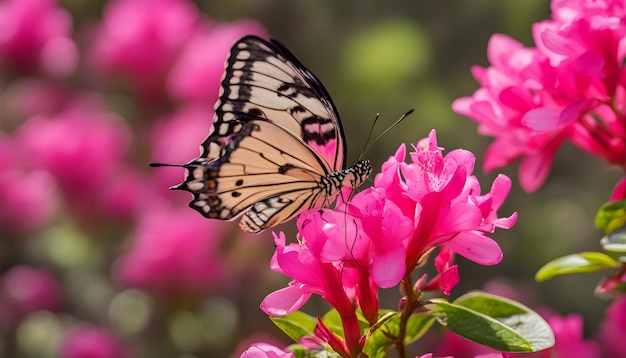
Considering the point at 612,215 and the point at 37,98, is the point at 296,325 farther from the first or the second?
the point at 37,98

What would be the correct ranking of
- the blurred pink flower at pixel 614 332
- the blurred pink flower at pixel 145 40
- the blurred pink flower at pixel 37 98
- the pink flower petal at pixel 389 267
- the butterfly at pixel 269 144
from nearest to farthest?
the pink flower petal at pixel 389 267 < the butterfly at pixel 269 144 < the blurred pink flower at pixel 614 332 < the blurred pink flower at pixel 145 40 < the blurred pink flower at pixel 37 98

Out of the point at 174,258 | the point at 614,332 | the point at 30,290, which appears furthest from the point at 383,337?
the point at 30,290

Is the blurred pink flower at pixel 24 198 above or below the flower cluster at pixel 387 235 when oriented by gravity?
below

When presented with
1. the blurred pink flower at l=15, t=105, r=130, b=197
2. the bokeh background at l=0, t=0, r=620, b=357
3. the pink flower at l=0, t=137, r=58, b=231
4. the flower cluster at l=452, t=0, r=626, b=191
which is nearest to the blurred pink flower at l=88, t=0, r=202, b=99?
the bokeh background at l=0, t=0, r=620, b=357

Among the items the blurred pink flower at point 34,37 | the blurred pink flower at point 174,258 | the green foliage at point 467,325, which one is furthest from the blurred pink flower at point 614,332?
the blurred pink flower at point 34,37

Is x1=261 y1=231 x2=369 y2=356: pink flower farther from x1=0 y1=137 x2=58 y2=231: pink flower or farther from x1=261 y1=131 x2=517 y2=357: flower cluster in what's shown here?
x1=0 y1=137 x2=58 y2=231: pink flower

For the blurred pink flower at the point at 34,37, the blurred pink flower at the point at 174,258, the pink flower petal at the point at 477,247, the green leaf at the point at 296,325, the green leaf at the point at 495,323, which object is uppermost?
the blurred pink flower at the point at 34,37

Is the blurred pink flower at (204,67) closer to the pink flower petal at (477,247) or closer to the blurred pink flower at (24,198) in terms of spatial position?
the blurred pink flower at (24,198)
